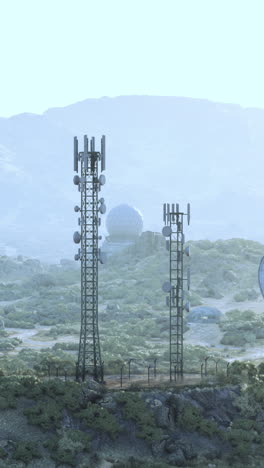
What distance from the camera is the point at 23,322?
79.4 metres

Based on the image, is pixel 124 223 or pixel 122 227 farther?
pixel 122 227

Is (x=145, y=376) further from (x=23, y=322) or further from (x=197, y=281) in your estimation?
(x=197, y=281)

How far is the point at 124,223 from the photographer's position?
379ft

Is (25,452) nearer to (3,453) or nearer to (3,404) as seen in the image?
(3,453)

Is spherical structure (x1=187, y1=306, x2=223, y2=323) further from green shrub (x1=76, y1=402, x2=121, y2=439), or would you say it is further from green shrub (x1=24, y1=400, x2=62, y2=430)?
green shrub (x1=24, y1=400, x2=62, y2=430)

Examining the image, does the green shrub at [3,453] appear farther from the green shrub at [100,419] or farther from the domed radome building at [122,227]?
the domed radome building at [122,227]

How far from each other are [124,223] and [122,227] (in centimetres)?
63

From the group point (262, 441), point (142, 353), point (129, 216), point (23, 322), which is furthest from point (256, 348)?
point (129, 216)

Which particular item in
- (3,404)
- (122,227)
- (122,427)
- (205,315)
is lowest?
(122,427)

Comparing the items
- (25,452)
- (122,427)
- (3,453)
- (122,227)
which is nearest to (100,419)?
(122,427)

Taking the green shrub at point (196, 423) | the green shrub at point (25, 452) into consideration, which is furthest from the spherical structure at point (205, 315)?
the green shrub at point (25, 452)

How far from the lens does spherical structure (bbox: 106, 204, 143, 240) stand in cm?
11544

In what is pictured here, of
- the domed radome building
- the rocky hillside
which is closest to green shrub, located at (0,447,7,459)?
the rocky hillside

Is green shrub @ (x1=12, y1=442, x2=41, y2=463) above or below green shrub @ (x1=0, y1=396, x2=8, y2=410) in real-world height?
below
